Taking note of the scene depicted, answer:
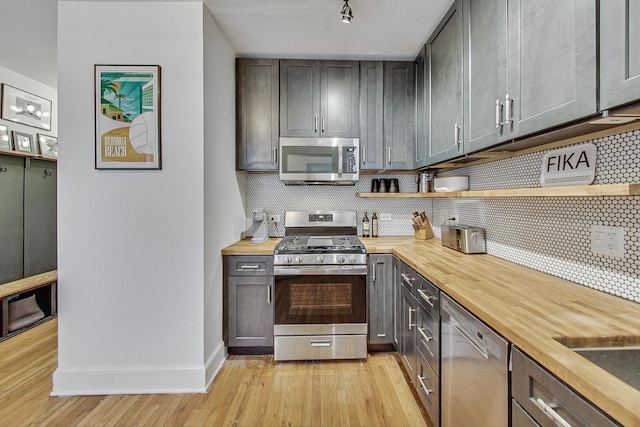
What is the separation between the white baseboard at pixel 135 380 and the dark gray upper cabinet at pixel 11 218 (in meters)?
1.71

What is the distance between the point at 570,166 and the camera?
134 cm

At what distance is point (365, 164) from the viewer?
8.57 feet

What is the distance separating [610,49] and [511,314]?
2.92ft

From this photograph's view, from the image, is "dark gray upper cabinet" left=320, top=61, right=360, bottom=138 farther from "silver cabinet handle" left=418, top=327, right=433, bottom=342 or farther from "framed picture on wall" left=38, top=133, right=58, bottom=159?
"framed picture on wall" left=38, top=133, right=58, bottom=159

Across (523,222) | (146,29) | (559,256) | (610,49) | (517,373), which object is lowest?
(517,373)

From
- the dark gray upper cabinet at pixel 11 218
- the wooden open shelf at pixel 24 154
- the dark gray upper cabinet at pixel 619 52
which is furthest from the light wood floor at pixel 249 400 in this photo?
the wooden open shelf at pixel 24 154

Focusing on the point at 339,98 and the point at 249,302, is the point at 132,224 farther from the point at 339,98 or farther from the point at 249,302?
the point at 339,98

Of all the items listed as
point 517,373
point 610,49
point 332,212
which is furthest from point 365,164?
point 517,373

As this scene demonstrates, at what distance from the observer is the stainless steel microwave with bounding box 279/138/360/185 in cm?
249

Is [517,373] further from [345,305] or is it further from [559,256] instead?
[345,305]

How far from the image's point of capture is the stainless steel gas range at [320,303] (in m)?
2.20

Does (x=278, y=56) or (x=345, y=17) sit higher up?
(x=278, y=56)

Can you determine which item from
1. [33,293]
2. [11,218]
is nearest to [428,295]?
[33,293]

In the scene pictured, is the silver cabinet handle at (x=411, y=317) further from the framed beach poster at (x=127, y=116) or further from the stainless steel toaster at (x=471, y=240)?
the framed beach poster at (x=127, y=116)
